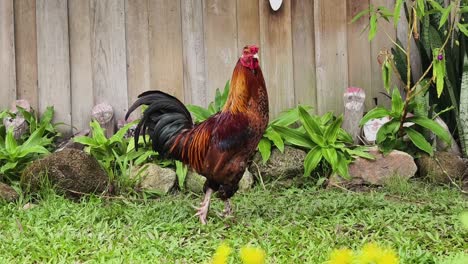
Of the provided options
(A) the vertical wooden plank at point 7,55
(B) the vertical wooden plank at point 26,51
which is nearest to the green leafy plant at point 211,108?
(B) the vertical wooden plank at point 26,51

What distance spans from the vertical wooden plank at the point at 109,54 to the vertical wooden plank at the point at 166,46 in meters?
0.29

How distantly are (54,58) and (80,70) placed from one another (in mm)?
273

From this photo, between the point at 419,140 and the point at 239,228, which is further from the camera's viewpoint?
the point at 419,140

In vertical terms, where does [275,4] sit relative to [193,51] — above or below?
above

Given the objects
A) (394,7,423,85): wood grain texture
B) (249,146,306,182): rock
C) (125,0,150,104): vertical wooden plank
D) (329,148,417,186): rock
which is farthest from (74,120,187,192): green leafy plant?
(394,7,423,85): wood grain texture

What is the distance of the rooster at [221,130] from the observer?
4117mm

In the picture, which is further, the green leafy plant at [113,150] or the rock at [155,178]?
the green leafy plant at [113,150]

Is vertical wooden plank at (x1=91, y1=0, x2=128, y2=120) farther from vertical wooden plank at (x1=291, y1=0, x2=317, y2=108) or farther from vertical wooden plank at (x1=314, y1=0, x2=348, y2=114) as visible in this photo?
vertical wooden plank at (x1=314, y1=0, x2=348, y2=114)

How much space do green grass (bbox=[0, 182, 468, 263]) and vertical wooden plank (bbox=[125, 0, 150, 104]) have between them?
1518mm

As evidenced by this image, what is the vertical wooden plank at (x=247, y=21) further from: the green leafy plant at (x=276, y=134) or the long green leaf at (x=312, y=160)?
the long green leaf at (x=312, y=160)

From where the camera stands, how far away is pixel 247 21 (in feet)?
20.6

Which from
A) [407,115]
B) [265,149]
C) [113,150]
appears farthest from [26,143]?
[407,115]

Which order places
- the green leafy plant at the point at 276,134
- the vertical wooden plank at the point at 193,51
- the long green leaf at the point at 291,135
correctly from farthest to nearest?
the vertical wooden plank at the point at 193,51, the long green leaf at the point at 291,135, the green leafy plant at the point at 276,134

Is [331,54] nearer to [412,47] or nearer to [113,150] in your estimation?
[412,47]
